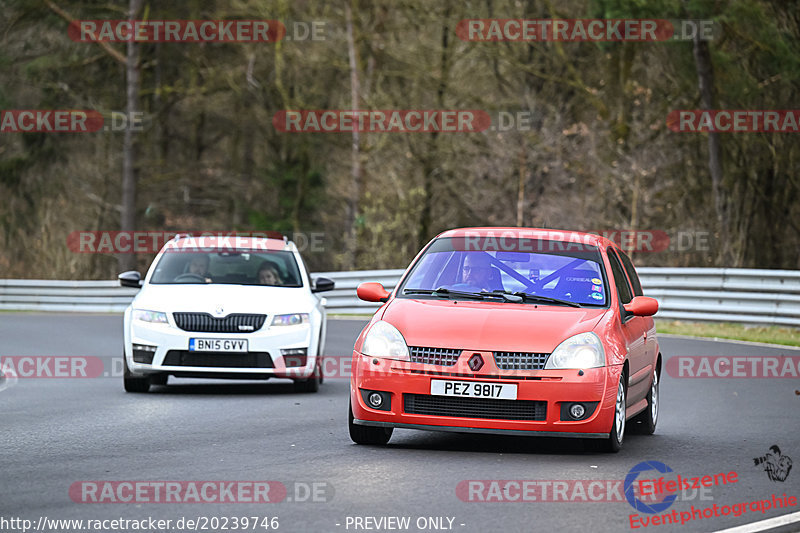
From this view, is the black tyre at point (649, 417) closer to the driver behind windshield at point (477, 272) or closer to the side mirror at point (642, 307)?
the side mirror at point (642, 307)

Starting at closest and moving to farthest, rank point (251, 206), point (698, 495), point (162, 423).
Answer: point (698, 495)
point (162, 423)
point (251, 206)

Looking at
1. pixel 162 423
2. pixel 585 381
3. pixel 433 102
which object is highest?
pixel 433 102

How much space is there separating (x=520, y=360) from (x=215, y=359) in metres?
5.26

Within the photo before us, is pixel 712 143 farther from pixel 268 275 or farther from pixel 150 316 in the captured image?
pixel 150 316

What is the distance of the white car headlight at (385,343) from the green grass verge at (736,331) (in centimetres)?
1264

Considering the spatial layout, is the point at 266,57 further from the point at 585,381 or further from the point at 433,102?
the point at 585,381

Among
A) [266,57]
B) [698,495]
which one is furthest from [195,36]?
[698,495]

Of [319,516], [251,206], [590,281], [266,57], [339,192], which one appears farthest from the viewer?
[251,206]

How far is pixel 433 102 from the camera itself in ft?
132

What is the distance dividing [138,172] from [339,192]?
23.4ft

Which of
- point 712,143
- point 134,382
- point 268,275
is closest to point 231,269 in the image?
point 268,275

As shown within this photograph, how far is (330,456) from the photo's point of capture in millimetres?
9117

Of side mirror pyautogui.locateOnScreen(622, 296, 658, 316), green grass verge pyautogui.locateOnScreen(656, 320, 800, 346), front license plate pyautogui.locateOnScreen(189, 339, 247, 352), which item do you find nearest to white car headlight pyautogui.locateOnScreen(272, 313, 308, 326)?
front license plate pyautogui.locateOnScreen(189, 339, 247, 352)

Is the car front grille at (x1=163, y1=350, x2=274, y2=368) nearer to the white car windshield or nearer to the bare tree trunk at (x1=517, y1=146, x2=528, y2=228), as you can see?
the white car windshield
